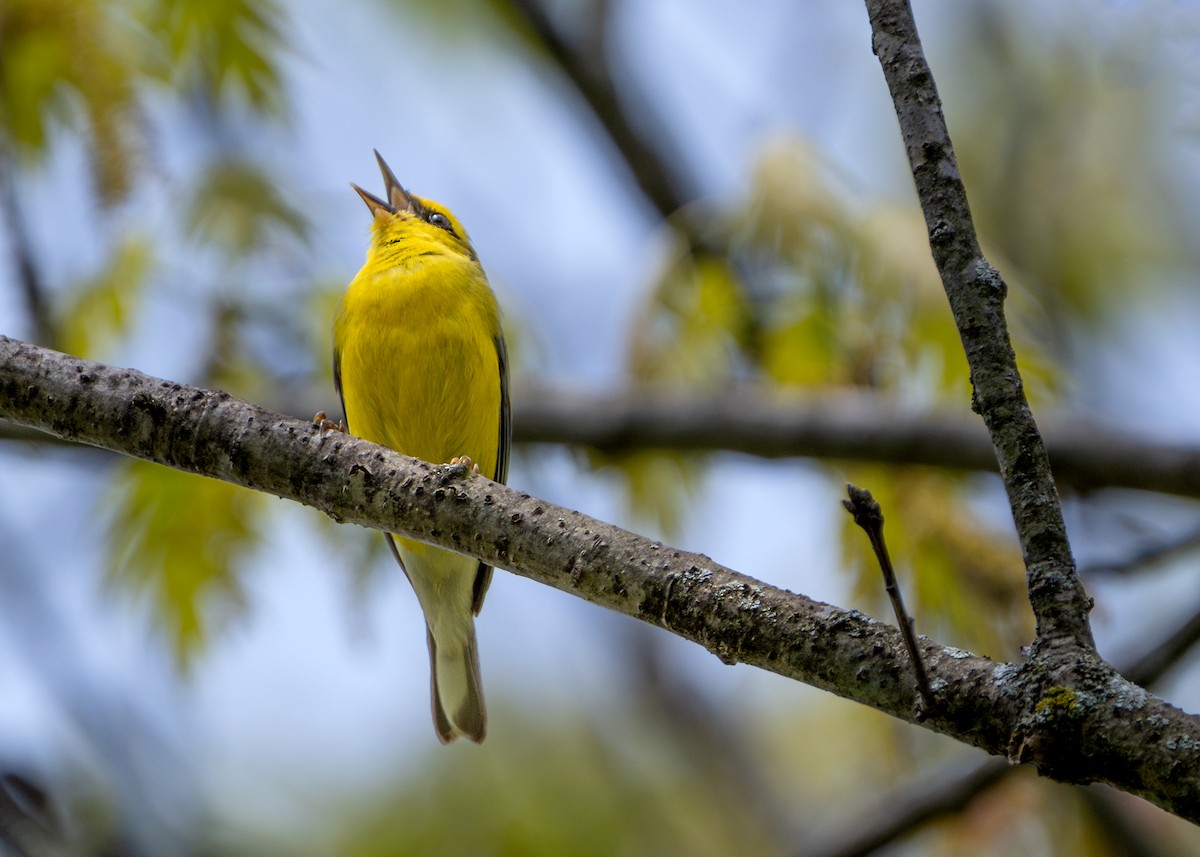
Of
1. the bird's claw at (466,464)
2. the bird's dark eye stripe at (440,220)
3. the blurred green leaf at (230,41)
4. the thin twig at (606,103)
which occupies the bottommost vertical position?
the bird's claw at (466,464)

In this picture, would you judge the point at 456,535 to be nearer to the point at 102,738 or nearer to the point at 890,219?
the point at 890,219

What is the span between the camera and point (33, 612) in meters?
6.36

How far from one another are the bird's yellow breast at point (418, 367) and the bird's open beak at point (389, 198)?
4.14ft

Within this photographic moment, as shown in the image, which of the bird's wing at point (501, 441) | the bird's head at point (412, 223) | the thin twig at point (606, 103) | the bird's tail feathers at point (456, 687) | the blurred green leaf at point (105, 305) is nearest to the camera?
the bird's tail feathers at point (456, 687)

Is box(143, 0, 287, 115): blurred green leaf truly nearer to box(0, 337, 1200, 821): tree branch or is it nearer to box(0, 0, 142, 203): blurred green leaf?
box(0, 0, 142, 203): blurred green leaf

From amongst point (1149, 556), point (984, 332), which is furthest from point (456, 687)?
point (984, 332)

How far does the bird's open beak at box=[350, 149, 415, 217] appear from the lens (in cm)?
717

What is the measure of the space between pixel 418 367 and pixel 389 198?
7.23ft

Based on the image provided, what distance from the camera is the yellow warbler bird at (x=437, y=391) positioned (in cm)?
564

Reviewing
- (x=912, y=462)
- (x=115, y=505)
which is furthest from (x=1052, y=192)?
(x=115, y=505)

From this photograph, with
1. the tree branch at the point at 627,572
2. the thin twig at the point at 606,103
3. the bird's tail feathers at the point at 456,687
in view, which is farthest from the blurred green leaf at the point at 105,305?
the thin twig at the point at 606,103

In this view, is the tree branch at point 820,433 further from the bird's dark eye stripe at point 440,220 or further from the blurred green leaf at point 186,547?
the bird's dark eye stripe at point 440,220

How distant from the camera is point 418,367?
562 centimetres

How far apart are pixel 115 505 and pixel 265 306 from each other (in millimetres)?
1234
